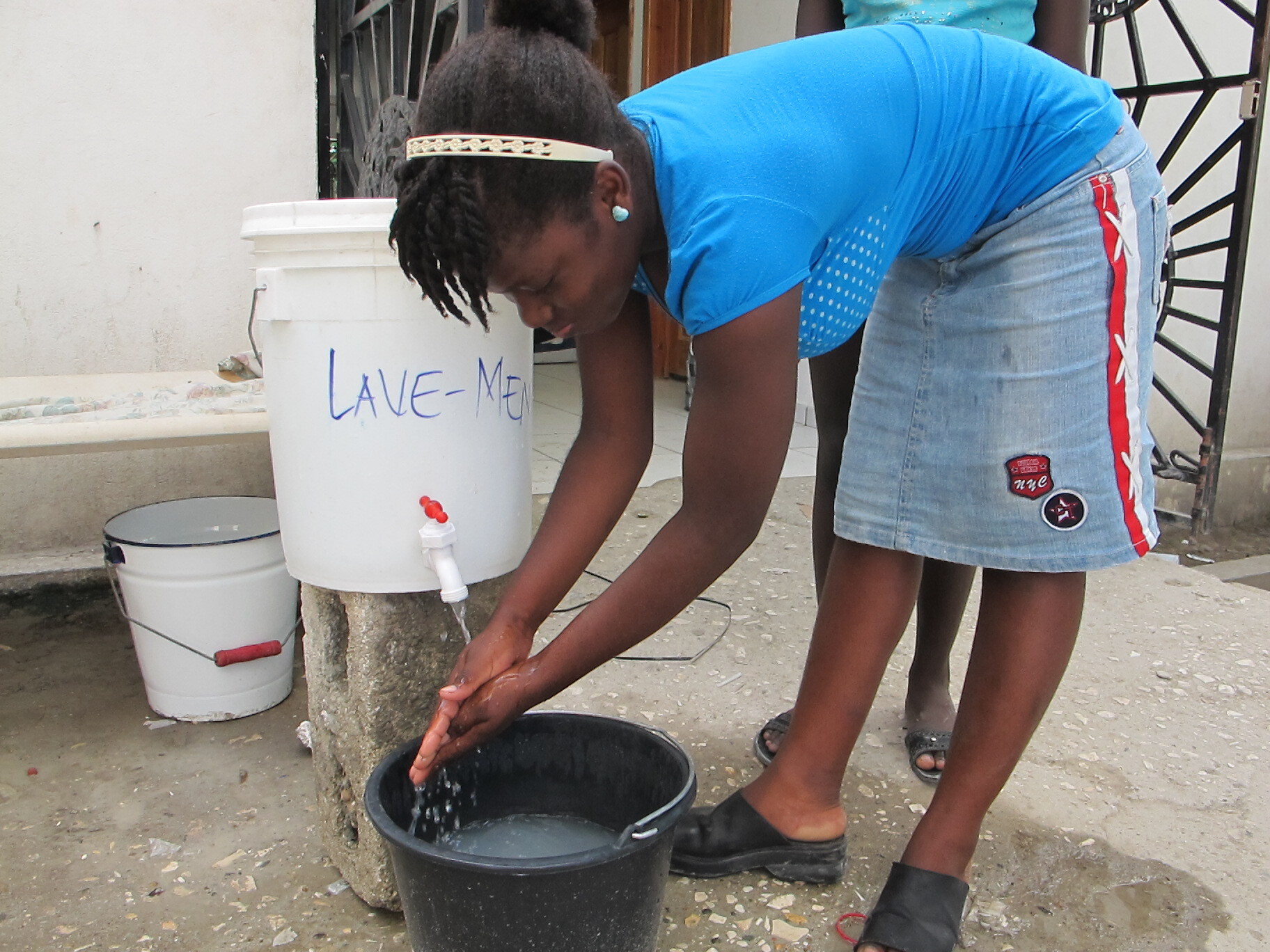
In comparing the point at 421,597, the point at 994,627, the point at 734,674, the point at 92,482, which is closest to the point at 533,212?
the point at 421,597

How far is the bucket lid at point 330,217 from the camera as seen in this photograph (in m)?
1.24

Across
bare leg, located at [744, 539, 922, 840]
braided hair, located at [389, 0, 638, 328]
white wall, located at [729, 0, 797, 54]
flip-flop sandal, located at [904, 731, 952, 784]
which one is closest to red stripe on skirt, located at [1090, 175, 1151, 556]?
bare leg, located at [744, 539, 922, 840]

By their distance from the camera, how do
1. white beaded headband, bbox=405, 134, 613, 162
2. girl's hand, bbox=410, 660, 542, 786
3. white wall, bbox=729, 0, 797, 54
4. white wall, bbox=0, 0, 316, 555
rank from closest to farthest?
white beaded headband, bbox=405, 134, 613, 162, girl's hand, bbox=410, 660, 542, 786, white wall, bbox=0, 0, 316, 555, white wall, bbox=729, 0, 797, 54

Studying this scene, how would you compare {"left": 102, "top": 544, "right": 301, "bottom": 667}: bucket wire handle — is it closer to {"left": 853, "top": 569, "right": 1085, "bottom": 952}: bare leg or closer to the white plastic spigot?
the white plastic spigot

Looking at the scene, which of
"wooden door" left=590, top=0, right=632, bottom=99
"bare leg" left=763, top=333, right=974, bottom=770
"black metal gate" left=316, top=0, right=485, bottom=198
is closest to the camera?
"bare leg" left=763, top=333, right=974, bottom=770

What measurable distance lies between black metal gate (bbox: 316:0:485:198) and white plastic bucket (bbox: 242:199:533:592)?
50.4 inches

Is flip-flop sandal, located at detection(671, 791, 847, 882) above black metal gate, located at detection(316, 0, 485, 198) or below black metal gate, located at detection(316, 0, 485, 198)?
below

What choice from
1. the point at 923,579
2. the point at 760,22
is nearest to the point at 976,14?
the point at 923,579

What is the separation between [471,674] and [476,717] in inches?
2.5

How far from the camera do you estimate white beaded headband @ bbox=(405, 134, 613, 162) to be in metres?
0.91

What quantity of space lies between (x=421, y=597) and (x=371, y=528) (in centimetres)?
15

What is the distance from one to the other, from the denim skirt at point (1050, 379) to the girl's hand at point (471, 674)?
530mm

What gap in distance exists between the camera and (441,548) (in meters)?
1.32

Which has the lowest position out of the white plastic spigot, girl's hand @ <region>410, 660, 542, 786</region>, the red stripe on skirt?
girl's hand @ <region>410, 660, 542, 786</region>
